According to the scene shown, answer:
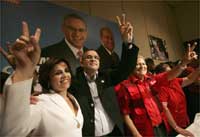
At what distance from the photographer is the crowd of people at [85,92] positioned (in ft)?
2.66

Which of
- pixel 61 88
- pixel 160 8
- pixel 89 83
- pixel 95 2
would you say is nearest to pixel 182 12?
pixel 160 8

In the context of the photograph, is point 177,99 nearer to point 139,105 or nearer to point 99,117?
point 139,105

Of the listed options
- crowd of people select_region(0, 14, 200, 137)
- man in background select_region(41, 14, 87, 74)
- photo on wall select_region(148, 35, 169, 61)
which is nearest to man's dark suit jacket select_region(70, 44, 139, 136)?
crowd of people select_region(0, 14, 200, 137)

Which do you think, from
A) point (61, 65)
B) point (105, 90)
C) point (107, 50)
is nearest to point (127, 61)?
point (105, 90)

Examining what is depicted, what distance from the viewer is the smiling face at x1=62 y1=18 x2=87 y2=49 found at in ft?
7.91

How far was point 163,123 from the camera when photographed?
2.14m

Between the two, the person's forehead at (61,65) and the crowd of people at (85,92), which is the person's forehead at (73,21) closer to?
the crowd of people at (85,92)

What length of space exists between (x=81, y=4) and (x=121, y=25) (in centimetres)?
115

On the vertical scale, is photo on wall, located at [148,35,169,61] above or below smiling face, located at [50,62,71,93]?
above

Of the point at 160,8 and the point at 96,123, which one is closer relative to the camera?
the point at 96,123

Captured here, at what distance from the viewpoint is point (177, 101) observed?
2.44 m

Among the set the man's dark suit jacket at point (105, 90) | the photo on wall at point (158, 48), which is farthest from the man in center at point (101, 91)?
the photo on wall at point (158, 48)

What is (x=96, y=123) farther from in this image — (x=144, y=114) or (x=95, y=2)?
(x=95, y=2)

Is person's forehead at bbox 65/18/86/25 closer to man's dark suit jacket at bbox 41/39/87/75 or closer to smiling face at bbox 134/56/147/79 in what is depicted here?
man's dark suit jacket at bbox 41/39/87/75
